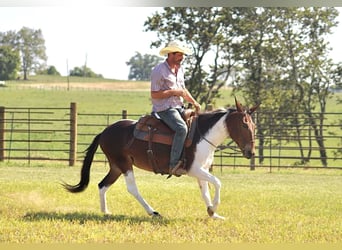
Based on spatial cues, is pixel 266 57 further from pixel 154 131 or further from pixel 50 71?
pixel 154 131

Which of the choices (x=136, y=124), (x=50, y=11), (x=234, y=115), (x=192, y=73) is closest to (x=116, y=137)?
(x=136, y=124)

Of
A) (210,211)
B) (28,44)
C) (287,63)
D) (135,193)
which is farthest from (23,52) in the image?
(210,211)

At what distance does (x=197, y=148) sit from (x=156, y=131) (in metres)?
0.41

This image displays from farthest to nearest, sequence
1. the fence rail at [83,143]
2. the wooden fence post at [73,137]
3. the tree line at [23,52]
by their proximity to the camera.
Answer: the fence rail at [83,143]
the wooden fence post at [73,137]
the tree line at [23,52]

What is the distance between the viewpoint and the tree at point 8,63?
412 inches

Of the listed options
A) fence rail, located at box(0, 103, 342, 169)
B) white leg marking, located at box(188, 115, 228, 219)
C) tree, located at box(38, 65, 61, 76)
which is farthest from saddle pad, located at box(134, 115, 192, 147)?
tree, located at box(38, 65, 61, 76)

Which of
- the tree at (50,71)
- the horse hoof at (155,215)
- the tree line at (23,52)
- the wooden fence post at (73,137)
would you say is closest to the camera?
the horse hoof at (155,215)

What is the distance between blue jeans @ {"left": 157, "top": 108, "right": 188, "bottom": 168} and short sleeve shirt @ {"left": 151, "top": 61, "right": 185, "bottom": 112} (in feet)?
0.22

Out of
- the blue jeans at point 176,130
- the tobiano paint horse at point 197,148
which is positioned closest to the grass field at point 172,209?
the tobiano paint horse at point 197,148

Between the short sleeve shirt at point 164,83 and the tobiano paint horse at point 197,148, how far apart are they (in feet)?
0.93

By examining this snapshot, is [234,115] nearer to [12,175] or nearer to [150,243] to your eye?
[150,243]

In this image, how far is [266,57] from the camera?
39.3ft

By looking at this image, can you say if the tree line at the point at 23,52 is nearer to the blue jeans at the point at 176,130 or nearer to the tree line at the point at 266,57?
the tree line at the point at 266,57

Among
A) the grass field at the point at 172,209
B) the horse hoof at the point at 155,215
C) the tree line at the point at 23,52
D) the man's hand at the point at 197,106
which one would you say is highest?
the tree line at the point at 23,52
